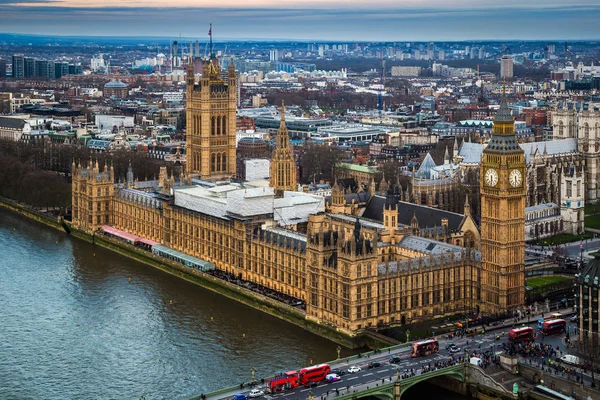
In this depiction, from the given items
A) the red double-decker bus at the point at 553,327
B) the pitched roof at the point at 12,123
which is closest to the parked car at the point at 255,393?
the red double-decker bus at the point at 553,327

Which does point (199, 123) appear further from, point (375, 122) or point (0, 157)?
point (375, 122)

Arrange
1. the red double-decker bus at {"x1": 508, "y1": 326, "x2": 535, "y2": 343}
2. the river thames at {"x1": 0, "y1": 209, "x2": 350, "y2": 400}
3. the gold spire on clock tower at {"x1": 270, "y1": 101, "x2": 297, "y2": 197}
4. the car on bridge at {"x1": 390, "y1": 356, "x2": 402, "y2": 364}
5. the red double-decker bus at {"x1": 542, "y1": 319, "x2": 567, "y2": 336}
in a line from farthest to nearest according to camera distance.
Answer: the gold spire on clock tower at {"x1": 270, "y1": 101, "x2": 297, "y2": 197} < the red double-decker bus at {"x1": 542, "y1": 319, "x2": 567, "y2": 336} < the red double-decker bus at {"x1": 508, "y1": 326, "x2": 535, "y2": 343} < the river thames at {"x1": 0, "y1": 209, "x2": 350, "y2": 400} < the car on bridge at {"x1": 390, "y1": 356, "x2": 402, "y2": 364}

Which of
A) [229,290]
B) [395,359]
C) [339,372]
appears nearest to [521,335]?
[395,359]

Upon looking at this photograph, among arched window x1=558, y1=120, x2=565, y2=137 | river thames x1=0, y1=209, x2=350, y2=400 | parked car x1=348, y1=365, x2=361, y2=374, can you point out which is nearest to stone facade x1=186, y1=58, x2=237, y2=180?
river thames x1=0, y1=209, x2=350, y2=400

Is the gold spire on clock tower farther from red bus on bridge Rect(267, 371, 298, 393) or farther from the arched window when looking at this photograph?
the arched window

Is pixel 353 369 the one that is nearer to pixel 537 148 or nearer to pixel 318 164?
pixel 537 148
